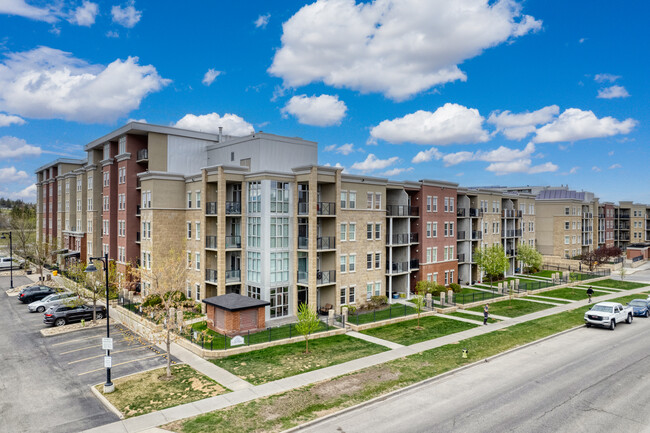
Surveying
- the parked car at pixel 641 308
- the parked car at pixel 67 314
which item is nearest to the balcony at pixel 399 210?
the parked car at pixel 641 308

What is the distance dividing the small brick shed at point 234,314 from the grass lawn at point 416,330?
325 inches

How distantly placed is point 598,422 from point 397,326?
17.1 meters

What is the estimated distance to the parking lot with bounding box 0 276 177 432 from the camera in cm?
1716

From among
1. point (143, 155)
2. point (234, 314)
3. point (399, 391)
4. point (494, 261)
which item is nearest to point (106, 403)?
point (234, 314)

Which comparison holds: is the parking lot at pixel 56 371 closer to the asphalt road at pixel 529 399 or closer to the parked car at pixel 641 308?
the asphalt road at pixel 529 399

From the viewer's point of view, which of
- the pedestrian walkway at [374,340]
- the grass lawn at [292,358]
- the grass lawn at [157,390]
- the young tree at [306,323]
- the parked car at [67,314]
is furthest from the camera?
the parked car at [67,314]

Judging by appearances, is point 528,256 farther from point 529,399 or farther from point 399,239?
point 529,399

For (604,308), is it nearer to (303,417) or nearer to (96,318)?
(303,417)

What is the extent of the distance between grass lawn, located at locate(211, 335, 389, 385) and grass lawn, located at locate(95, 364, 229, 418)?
2.00m

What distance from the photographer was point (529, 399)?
18391mm

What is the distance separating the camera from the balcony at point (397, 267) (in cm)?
4120

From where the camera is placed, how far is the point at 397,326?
32469 mm

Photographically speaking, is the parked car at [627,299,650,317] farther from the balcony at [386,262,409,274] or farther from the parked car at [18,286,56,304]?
the parked car at [18,286,56,304]

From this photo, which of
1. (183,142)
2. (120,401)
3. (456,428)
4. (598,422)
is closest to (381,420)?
Result: (456,428)
